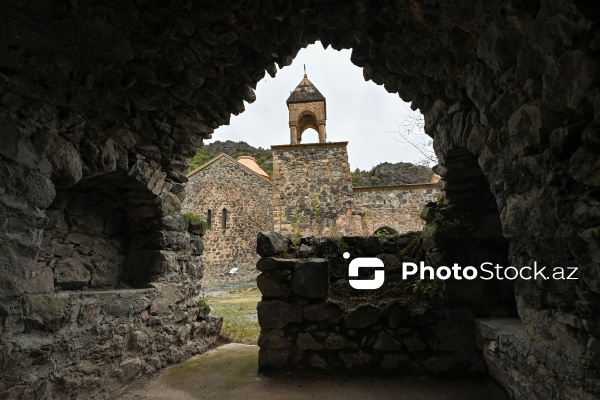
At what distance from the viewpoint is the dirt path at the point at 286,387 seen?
2.61 meters

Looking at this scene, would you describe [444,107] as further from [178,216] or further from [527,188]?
[178,216]

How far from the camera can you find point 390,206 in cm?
1027

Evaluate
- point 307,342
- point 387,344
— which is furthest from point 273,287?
point 387,344

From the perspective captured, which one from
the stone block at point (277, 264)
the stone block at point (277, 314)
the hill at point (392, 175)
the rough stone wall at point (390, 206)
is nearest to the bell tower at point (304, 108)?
the rough stone wall at point (390, 206)

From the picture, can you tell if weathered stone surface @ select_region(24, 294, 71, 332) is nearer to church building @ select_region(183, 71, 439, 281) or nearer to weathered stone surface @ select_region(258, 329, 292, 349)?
weathered stone surface @ select_region(258, 329, 292, 349)

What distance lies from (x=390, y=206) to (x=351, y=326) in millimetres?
7654

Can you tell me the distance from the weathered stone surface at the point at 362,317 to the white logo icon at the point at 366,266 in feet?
1.32

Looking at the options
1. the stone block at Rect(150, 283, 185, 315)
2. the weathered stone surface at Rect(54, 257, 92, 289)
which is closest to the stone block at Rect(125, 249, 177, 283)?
the stone block at Rect(150, 283, 185, 315)

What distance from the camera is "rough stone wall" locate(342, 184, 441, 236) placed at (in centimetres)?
1012

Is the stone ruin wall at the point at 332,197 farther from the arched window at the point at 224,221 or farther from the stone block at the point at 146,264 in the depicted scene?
the stone block at the point at 146,264

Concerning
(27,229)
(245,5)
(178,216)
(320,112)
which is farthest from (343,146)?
(27,229)

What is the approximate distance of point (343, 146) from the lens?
10461 millimetres

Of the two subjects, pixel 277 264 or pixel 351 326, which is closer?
pixel 351 326

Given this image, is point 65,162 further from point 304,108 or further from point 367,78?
point 304,108
